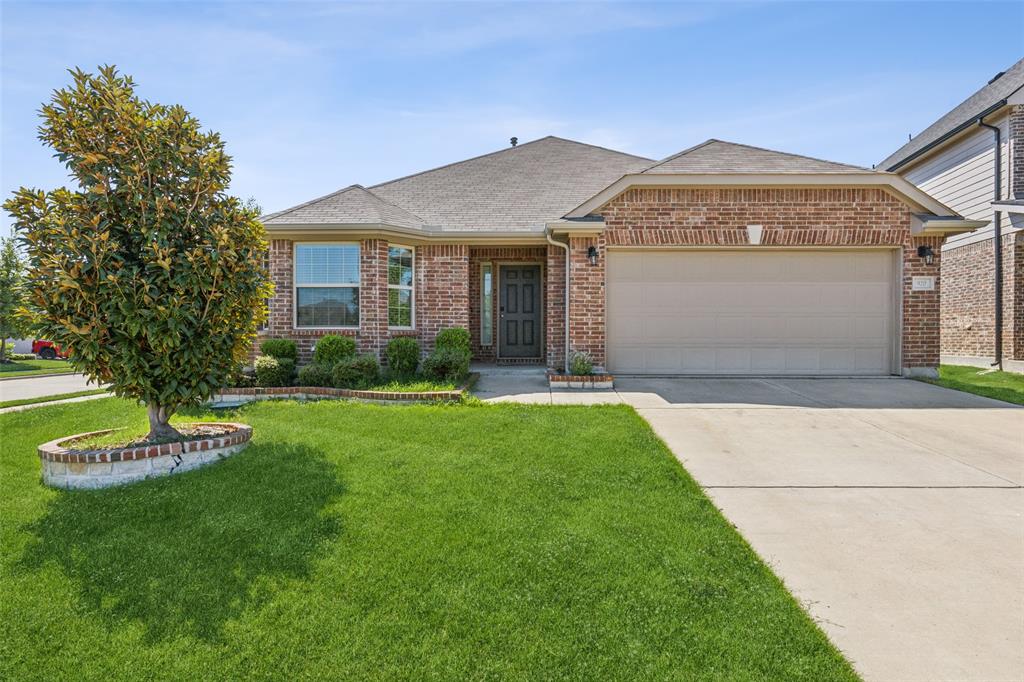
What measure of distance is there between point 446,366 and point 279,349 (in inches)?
113

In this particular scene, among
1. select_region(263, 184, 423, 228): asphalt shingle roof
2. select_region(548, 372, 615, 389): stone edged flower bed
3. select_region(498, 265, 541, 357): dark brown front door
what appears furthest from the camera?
select_region(498, 265, 541, 357): dark brown front door

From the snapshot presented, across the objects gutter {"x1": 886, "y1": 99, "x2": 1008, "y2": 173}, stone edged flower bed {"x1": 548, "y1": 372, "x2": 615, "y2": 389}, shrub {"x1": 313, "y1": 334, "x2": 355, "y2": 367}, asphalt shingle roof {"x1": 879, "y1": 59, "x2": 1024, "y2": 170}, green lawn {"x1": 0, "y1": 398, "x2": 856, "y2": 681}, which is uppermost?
asphalt shingle roof {"x1": 879, "y1": 59, "x2": 1024, "y2": 170}

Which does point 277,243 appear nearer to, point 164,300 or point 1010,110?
point 164,300

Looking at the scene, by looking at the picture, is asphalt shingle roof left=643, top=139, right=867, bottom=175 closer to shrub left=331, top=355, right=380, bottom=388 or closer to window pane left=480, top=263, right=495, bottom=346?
window pane left=480, top=263, right=495, bottom=346

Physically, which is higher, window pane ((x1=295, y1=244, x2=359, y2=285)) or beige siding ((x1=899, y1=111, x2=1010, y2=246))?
beige siding ((x1=899, y1=111, x2=1010, y2=246))

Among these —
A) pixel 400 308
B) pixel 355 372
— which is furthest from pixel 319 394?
pixel 400 308

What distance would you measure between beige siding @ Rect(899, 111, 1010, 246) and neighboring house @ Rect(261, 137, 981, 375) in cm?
494

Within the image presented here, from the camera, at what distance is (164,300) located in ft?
14.0

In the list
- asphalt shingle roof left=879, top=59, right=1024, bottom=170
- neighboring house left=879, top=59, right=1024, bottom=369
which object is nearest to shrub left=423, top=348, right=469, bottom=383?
neighboring house left=879, top=59, right=1024, bottom=369

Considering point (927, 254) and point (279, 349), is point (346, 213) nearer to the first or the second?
point (279, 349)

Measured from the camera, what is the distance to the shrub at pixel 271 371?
26.5ft

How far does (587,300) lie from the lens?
9.13 m

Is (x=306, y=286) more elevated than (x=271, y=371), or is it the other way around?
(x=306, y=286)

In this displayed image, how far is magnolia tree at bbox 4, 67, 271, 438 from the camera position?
4.12 meters
